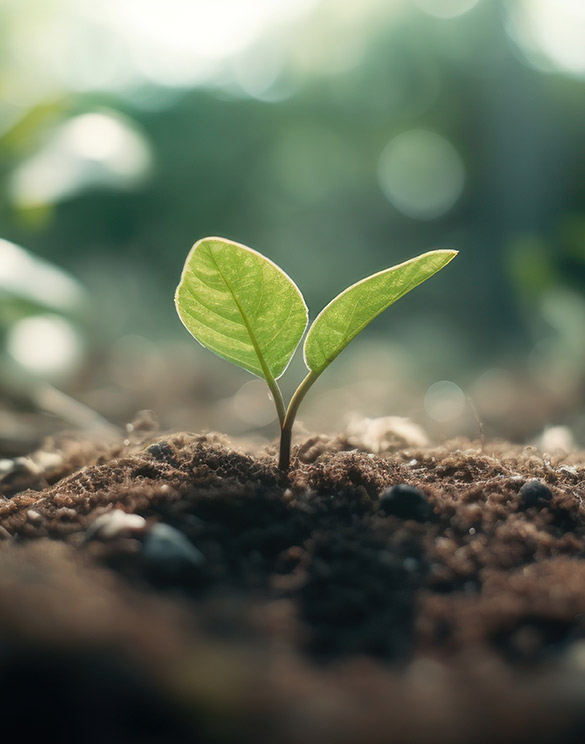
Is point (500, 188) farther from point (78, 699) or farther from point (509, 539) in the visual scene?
point (78, 699)

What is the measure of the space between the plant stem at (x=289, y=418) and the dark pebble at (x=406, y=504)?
14cm

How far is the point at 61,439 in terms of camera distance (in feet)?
4.28

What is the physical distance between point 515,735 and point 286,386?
74.0 inches

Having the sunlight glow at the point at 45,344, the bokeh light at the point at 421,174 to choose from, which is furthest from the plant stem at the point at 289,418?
the bokeh light at the point at 421,174

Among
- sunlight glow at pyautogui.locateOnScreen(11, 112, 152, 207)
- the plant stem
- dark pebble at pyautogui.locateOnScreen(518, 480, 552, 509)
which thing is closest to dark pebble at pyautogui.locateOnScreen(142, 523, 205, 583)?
the plant stem

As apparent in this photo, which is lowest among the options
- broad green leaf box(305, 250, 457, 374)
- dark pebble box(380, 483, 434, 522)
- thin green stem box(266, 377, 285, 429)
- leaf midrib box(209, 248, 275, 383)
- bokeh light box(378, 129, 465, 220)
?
dark pebble box(380, 483, 434, 522)

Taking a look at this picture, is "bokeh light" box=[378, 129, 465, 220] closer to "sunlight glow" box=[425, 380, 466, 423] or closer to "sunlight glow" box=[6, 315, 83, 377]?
"sunlight glow" box=[425, 380, 466, 423]

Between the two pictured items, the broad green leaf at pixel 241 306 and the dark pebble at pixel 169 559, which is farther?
the broad green leaf at pixel 241 306

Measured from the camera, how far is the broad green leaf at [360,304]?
2.42 ft

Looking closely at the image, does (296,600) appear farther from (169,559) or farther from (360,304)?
(360,304)

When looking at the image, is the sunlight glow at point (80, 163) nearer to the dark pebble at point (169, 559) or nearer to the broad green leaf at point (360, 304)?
the broad green leaf at point (360, 304)

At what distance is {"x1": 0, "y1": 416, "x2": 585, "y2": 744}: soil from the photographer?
404mm

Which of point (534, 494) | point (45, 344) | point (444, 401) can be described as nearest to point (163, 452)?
point (534, 494)

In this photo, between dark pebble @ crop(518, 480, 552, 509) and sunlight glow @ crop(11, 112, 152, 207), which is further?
sunlight glow @ crop(11, 112, 152, 207)
